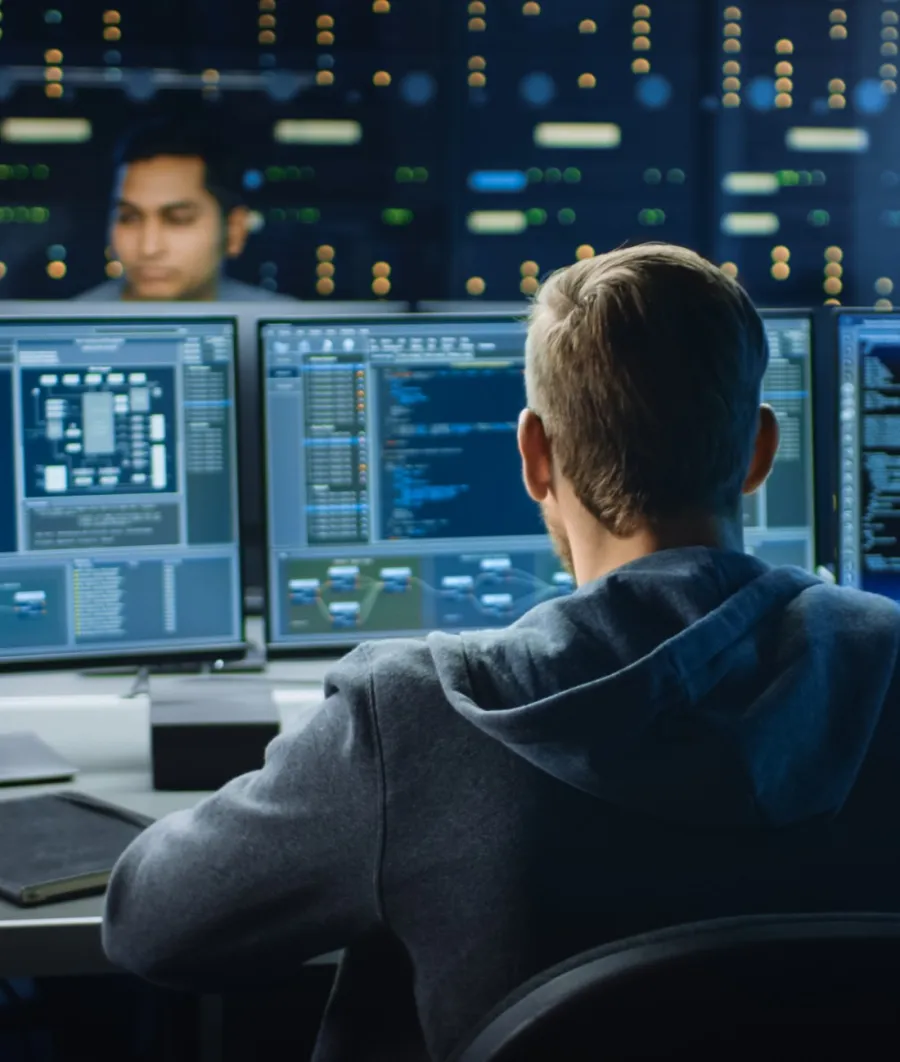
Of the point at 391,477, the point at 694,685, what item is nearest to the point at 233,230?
→ the point at 391,477

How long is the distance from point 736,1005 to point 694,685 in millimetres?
240

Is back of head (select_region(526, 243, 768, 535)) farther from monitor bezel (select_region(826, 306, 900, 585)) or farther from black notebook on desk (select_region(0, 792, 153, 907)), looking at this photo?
monitor bezel (select_region(826, 306, 900, 585))

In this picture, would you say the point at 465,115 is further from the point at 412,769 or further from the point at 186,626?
the point at 412,769

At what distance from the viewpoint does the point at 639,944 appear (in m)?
0.59

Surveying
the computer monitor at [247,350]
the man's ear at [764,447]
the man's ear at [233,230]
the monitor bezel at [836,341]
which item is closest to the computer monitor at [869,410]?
the monitor bezel at [836,341]

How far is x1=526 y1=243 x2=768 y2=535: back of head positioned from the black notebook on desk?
516 mm

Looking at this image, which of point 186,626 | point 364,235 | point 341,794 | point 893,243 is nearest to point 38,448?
point 186,626

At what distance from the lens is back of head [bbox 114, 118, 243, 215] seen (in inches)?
164

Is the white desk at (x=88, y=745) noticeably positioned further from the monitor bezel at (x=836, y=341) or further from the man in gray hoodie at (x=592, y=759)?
the monitor bezel at (x=836, y=341)

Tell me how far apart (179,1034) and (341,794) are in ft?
3.88

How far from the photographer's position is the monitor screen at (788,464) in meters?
1.63

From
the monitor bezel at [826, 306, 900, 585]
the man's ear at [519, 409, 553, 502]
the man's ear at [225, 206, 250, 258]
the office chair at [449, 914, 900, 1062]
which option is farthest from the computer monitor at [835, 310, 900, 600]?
the man's ear at [225, 206, 250, 258]

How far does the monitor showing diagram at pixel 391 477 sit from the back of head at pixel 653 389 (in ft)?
2.12

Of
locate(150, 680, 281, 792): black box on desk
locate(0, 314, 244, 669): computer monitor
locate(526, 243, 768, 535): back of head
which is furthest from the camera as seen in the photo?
locate(0, 314, 244, 669): computer monitor
